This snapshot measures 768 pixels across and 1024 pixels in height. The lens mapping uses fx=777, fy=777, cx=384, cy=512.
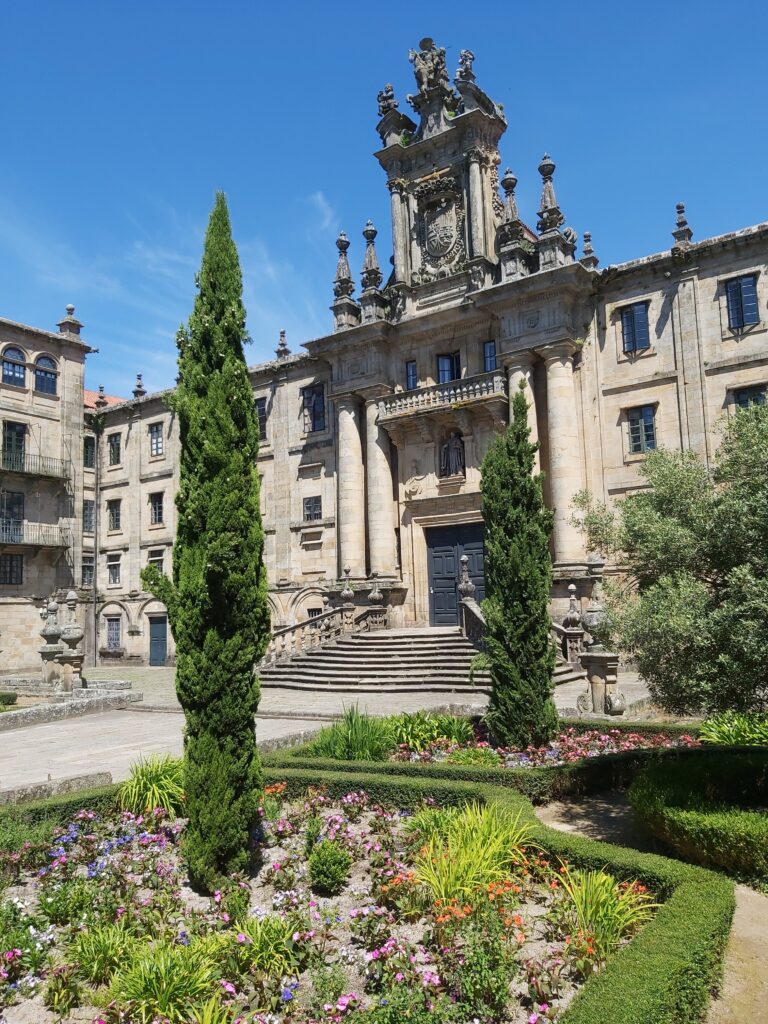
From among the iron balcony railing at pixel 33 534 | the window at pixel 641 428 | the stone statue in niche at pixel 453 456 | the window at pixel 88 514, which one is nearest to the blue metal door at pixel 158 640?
the iron balcony railing at pixel 33 534

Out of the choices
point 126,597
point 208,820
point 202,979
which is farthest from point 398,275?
point 202,979

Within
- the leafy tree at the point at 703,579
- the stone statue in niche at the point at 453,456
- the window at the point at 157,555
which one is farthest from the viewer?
the window at the point at 157,555

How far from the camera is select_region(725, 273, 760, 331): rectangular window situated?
23016 mm

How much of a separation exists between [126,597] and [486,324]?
2160cm

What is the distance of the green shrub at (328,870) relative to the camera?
23.9 ft

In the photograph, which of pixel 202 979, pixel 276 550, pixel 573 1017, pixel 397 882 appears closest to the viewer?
pixel 573 1017

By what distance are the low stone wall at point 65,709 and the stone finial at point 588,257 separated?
764 inches

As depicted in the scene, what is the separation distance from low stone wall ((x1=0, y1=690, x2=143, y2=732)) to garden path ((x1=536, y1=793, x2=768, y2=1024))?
13.6 m

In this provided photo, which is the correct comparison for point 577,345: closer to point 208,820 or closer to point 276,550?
point 276,550

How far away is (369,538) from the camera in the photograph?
2955 cm

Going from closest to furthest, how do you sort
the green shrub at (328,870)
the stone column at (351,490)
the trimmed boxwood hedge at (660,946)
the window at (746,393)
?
the trimmed boxwood hedge at (660,946)
the green shrub at (328,870)
the window at (746,393)
the stone column at (351,490)

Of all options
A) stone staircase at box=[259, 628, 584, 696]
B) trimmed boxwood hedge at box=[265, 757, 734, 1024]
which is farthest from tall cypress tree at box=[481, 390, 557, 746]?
stone staircase at box=[259, 628, 584, 696]

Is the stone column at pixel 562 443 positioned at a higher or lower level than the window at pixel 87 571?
higher

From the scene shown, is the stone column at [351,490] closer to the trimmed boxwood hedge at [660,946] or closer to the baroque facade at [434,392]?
the baroque facade at [434,392]
